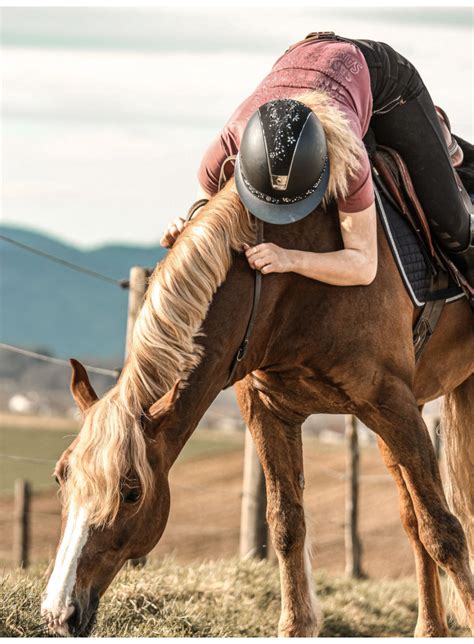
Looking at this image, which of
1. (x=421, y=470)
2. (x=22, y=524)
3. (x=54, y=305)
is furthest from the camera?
(x=54, y=305)

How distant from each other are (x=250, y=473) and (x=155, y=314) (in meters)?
3.72

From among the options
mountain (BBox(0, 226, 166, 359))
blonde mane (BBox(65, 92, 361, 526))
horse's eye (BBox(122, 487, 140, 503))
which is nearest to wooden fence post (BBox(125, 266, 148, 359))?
blonde mane (BBox(65, 92, 361, 526))

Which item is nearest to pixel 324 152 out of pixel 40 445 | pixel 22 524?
pixel 22 524

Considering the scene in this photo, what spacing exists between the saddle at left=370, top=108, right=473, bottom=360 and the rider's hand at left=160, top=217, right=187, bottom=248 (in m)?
0.92

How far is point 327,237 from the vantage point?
13.5 feet

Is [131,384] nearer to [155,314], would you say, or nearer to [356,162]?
[155,314]

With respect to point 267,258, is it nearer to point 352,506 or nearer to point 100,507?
point 100,507

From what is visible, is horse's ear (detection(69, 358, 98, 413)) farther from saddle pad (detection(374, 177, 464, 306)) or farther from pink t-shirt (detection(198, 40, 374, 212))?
saddle pad (detection(374, 177, 464, 306))

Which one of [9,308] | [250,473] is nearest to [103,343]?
[9,308]

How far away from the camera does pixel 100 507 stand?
3371mm

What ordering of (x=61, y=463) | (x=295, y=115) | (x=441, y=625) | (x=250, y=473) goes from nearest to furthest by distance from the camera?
(x=61, y=463) → (x=295, y=115) → (x=441, y=625) → (x=250, y=473)

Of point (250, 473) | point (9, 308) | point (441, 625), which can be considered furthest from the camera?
point (9, 308)

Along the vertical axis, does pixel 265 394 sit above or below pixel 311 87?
below

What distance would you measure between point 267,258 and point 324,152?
1.58ft
